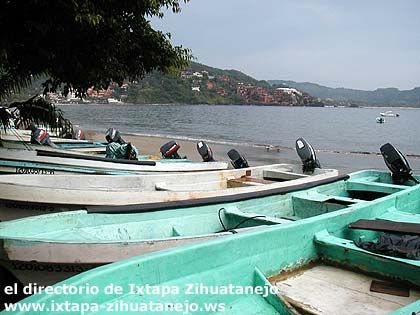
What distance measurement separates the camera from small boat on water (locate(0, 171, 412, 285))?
3828 mm

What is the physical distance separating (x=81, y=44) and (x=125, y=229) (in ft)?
15.1

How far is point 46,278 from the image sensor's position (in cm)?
410

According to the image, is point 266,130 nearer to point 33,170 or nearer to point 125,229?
point 33,170

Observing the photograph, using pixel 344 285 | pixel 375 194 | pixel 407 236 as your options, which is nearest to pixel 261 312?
pixel 344 285

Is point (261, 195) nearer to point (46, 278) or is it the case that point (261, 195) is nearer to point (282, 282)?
point (282, 282)

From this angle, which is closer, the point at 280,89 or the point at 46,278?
the point at 46,278

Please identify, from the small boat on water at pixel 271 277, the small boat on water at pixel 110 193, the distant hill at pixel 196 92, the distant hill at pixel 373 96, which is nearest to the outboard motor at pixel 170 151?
the small boat on water at pixel 110 193

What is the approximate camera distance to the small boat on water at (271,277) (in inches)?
108

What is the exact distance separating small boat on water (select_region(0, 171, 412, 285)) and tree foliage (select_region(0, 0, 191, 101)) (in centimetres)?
353

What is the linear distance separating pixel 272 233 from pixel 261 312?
670 mm

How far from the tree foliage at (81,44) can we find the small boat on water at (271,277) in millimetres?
4147

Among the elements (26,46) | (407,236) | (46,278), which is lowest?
(46,278)

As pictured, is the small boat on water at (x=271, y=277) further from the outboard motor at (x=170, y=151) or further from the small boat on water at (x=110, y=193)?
the outboard motor at (x=170, y=151)

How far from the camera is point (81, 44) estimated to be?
26.0 feet
